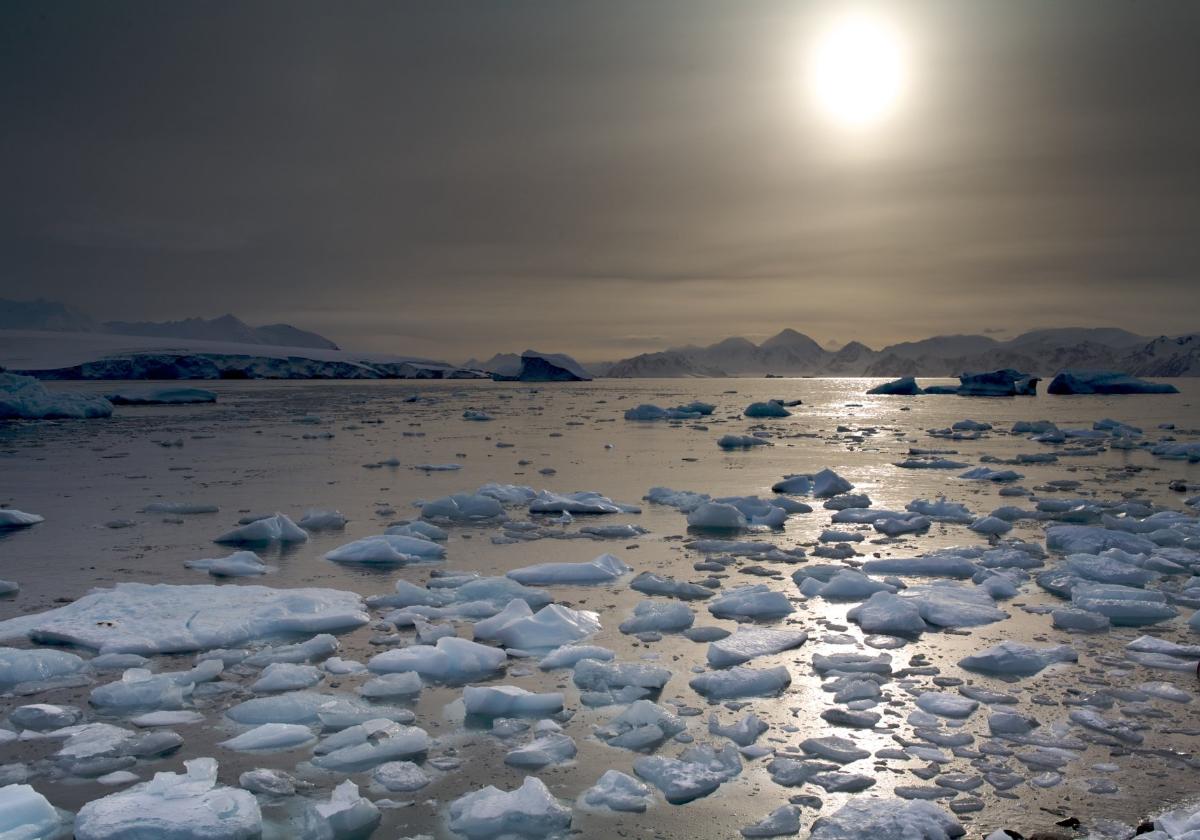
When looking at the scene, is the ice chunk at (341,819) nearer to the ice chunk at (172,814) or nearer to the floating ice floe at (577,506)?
the ice chunk at (172,814)

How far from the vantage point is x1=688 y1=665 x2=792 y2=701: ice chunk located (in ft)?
13.2

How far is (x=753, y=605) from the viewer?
17.6 ft

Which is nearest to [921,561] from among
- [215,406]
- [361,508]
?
[361,508]

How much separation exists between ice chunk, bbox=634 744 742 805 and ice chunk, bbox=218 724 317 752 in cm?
137

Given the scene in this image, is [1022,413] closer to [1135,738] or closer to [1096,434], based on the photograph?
[1096,434]

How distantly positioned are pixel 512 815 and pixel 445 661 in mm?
1652

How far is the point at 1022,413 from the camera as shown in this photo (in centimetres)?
3256

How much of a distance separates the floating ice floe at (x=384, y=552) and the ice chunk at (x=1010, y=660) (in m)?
4.15

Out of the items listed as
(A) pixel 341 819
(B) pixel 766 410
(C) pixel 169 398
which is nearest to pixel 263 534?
(A) pixel 341 819

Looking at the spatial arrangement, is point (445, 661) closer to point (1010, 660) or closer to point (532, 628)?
point (532, 628)

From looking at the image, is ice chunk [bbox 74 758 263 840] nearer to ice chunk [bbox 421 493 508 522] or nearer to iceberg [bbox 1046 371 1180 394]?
ice chunk [bbox 421 493 508 522]

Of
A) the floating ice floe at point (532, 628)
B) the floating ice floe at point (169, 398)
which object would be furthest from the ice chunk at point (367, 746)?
the floating ice floe at point (169, 398)

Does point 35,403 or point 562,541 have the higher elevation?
point 35,403

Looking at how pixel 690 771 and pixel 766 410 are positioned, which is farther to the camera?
pixel 766 410
